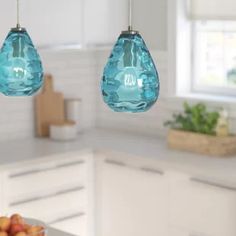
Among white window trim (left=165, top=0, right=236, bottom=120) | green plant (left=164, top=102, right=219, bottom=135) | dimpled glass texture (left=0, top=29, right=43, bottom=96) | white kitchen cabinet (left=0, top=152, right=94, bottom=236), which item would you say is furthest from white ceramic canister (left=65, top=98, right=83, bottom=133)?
dimpled glass texture (left=0, top=29, right=43, bottom=96)

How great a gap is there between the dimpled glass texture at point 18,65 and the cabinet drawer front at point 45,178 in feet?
5.93

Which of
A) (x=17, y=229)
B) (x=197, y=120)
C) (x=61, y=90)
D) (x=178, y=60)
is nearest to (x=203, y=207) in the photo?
(x=197, y=120)

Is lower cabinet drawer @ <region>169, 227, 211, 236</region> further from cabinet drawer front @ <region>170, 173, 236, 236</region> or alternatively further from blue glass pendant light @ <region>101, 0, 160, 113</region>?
blue glass pendant light @ <region>101, 0, 160, 113</region>

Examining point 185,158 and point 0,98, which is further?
point 0,98

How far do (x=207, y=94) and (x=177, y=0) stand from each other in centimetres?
69

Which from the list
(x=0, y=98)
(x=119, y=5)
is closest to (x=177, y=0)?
(x=119, y=5)

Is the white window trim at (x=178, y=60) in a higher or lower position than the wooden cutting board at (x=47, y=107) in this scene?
higher

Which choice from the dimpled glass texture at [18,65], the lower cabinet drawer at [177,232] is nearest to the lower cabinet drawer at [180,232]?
the lower cabinet drawer at [177,232]

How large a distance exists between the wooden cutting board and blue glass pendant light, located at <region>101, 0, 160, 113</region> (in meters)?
2.88

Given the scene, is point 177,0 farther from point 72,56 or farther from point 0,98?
point 0,98

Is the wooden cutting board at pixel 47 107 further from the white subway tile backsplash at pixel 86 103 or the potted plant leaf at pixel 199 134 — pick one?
the potted plant leaf at pixel 199 134

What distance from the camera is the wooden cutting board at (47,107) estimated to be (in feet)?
17.6

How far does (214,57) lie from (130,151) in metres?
0.96

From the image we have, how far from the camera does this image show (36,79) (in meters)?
2.79
